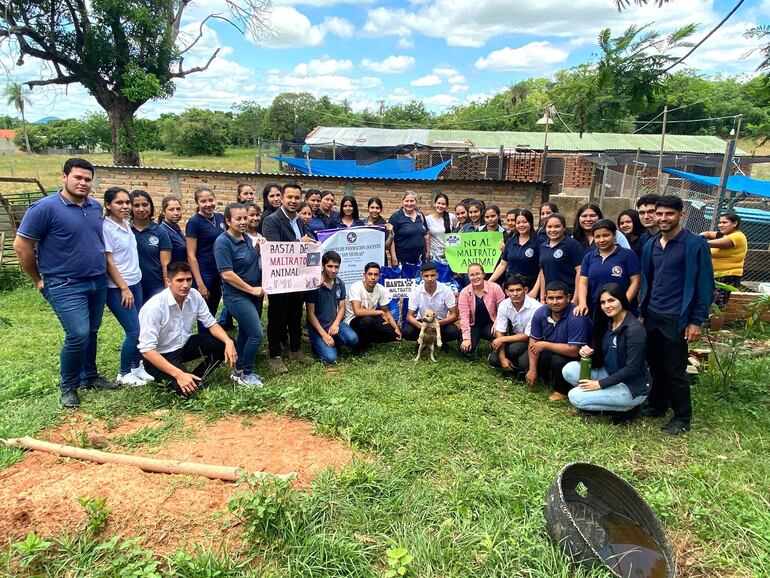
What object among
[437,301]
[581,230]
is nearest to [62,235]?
[437,301]

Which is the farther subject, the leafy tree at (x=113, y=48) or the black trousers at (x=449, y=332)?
the leafy tree at (x=113, y=48)

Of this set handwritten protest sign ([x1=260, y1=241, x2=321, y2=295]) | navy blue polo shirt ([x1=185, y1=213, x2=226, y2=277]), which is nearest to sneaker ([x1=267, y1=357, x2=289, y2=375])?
handwritten protest sign ([x1=260, y1=241, x2=321, y2=295])

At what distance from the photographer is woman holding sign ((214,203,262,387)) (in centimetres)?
443

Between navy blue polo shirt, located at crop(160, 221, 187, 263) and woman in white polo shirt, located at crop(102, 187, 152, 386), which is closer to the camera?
woman in white polo shirt, located at crop(102, 187, 152, 386)

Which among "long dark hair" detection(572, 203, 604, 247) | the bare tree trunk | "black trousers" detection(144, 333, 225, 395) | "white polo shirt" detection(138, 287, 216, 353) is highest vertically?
the bare tree trunk

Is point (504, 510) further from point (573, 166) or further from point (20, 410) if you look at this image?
point (573, 166)

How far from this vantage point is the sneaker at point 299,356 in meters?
5.38

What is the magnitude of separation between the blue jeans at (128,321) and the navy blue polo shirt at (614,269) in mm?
4213

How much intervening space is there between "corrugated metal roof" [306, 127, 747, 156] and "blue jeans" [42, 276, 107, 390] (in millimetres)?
22995

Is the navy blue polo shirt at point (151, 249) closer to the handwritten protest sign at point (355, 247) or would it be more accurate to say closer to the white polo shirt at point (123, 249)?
the white polo shirt at point (123, 249)

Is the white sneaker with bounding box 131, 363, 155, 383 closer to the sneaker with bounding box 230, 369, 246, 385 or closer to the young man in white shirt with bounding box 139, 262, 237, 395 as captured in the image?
the young man in white shirt with bounding box 139, 262, 237, 395

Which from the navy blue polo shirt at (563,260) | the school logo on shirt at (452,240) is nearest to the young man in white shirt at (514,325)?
the navy blue polo shirt at (563,260)

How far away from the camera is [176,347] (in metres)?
4.29

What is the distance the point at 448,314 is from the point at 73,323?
3.73 meters
